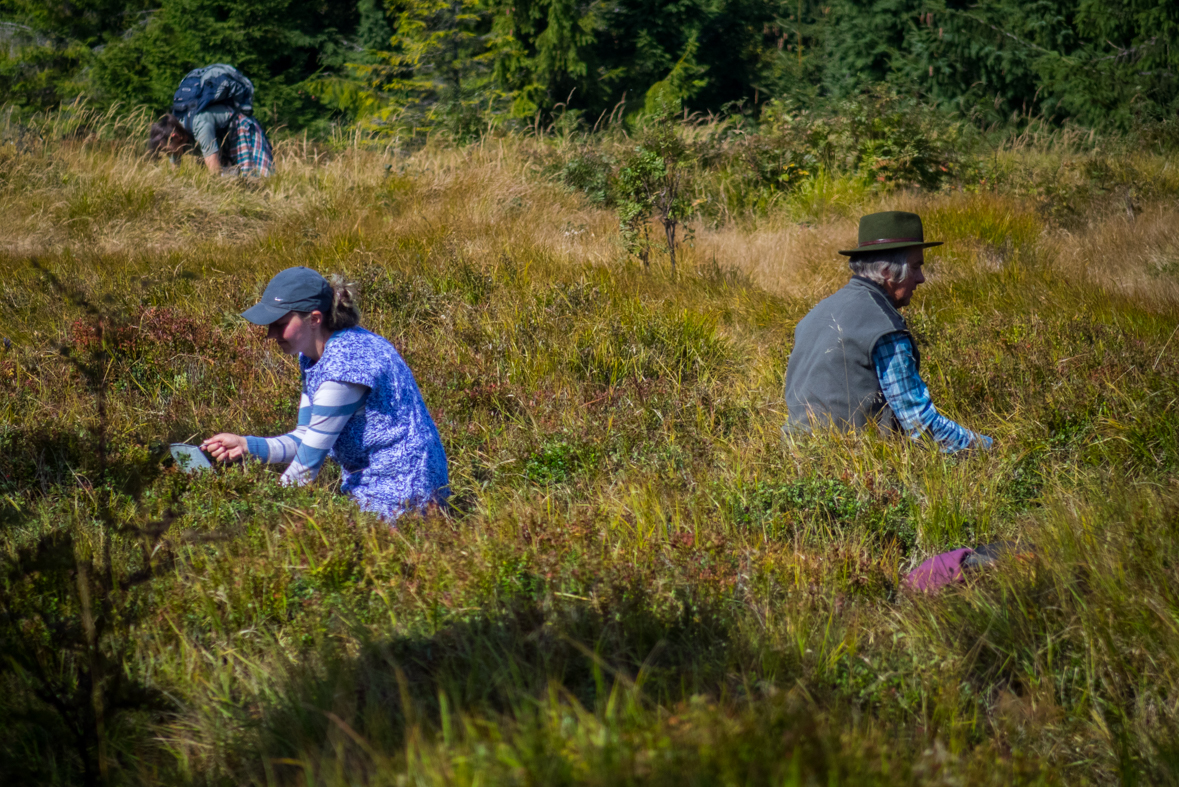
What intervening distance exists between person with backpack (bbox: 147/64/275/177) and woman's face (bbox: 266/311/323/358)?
6.76 metres

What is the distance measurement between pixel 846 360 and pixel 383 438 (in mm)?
2154

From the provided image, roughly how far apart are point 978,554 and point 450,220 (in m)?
6.23

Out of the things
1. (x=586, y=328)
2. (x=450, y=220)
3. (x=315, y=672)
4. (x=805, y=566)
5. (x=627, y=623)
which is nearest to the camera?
(x=315, y=672)

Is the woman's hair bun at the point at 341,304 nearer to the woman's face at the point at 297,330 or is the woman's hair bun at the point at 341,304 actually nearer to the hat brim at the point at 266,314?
the woman's face at the point at 297,330

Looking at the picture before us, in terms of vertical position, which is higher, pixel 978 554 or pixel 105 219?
pixel 105 219

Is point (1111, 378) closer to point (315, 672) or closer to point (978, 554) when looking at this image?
point (978, 554)

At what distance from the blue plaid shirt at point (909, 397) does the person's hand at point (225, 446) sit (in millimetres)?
2774

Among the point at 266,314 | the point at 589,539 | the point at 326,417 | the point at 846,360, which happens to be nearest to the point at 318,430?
the point at 326,417

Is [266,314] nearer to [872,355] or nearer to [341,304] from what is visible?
[341,304]

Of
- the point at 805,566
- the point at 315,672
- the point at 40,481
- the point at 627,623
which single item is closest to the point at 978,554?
the point at 805,566

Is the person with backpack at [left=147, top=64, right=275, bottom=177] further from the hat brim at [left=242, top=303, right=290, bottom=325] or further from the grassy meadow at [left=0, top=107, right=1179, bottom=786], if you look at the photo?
the hat brim at [left=242, top=303, right=290, bottom=325]

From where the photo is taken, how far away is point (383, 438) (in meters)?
4.04

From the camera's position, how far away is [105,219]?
870 centimetres

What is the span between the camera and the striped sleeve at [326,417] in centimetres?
383
